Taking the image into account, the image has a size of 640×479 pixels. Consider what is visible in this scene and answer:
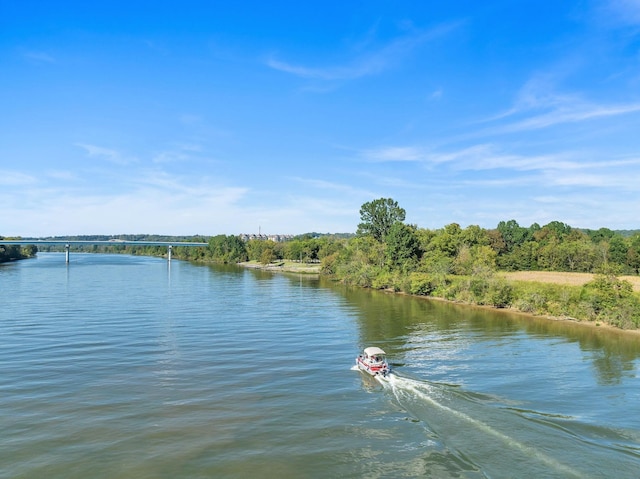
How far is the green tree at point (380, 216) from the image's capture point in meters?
138

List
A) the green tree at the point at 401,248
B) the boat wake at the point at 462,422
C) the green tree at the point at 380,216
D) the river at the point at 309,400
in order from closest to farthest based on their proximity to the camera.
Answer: the boat wake at the point at 462,422
the river at the point at 309,400
the green tree at the point at 401,248
the green tree at the point at 380,216

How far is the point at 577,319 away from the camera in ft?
207

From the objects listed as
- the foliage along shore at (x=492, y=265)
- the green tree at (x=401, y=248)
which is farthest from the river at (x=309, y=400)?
the green tree at (x=401, y=248)

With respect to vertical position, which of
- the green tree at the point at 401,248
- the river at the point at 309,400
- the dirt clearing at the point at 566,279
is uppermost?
the green tree at the point at 401,248

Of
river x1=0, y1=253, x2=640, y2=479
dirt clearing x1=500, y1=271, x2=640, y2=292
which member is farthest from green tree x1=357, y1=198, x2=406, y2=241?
river x1=0, y1=253, x2=640, y2=479

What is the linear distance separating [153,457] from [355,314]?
47730 millimetres

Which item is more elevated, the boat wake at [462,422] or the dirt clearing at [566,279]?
the dirt clearing at [566,279]

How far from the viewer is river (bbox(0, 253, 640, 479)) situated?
892 inches

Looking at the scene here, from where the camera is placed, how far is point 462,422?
26500mm

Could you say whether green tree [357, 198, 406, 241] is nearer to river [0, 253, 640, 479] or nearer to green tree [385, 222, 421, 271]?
green tree [385, 222, 421, 271]

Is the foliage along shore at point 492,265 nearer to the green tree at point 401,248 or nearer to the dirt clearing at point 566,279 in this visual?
the green tree at point 401,248

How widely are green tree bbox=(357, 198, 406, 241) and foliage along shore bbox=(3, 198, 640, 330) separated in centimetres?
30

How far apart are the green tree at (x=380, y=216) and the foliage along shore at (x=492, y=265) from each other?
296 millimetres

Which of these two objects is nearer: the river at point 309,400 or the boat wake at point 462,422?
the boat wake at point 462,422
